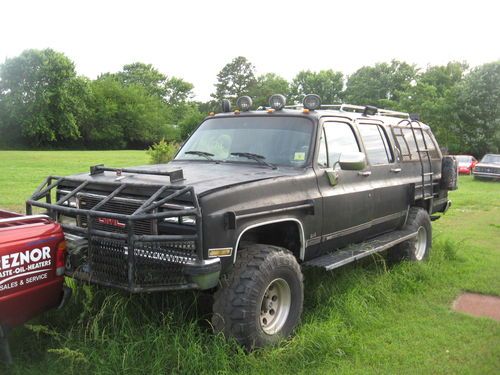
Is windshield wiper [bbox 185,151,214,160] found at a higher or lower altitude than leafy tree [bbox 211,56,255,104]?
lower

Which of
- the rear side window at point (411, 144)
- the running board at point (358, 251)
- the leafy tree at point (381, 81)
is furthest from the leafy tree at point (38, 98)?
the running board at point (358, 251)

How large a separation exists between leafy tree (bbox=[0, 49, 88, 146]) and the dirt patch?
2363 inches

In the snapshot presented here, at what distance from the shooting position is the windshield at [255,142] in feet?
16.4

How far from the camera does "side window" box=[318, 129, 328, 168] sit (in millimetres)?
5016

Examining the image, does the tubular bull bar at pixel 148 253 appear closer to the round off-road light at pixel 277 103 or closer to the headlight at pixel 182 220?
the headlight at pixel 182 220

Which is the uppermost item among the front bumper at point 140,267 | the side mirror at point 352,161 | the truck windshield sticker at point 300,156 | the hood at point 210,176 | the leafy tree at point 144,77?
the leafy tree at point 144,77

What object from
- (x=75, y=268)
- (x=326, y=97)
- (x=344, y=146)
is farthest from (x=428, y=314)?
(x=326, y=97)

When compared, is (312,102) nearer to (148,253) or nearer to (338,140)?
(338,140)

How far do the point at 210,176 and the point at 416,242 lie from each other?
389cm

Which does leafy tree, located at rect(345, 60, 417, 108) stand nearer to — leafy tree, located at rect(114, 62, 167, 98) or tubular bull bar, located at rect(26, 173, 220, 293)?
leafy tree, located at rect(114, 62, 167, 98)

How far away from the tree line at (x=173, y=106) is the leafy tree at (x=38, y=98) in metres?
0.12

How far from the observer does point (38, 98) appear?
60.8 m

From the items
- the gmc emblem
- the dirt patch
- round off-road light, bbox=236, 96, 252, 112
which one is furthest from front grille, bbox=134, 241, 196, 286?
the dirt patch

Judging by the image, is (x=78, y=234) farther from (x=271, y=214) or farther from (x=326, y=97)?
(x=326, y=97)
